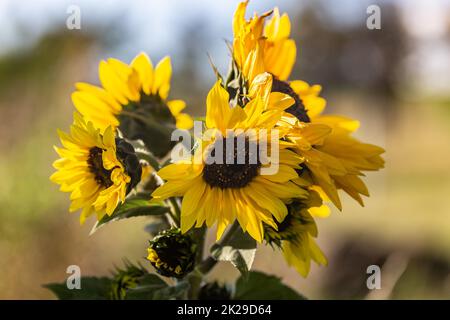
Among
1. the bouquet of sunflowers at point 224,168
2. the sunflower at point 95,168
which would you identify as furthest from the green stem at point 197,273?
the sunflower at point 95,168

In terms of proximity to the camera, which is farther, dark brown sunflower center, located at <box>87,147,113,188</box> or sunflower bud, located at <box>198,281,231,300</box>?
sunflower bud, located at <box>198,281,231,300</box>

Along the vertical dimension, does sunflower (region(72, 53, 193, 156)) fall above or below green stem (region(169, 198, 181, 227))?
above

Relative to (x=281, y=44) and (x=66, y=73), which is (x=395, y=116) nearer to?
(x=66, y=73)

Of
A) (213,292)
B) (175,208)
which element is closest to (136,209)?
(175,208)

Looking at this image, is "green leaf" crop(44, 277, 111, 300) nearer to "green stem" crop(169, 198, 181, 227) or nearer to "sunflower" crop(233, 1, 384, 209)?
"green stem" crop(169, 198, 181, 227)

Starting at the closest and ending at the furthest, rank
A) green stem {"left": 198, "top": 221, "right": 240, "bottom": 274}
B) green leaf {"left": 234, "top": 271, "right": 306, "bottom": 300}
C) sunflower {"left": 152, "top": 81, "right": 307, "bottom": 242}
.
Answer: sunflower {"left": 152, "top": 81, "right": 307, "bottom": 242} < green stem {"left": 198, "top": 221, "right": 240, "bottom": 274} < green leaf {"left": 234, "top": 271, "right": 306, "bottom": 300}

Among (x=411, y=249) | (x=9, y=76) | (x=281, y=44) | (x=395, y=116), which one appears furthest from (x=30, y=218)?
(x=395, y=116)

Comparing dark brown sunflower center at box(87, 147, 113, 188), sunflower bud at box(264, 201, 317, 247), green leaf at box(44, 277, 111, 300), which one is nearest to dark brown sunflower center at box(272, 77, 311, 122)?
sunflower bud at box(264, 201, 317, 247)
